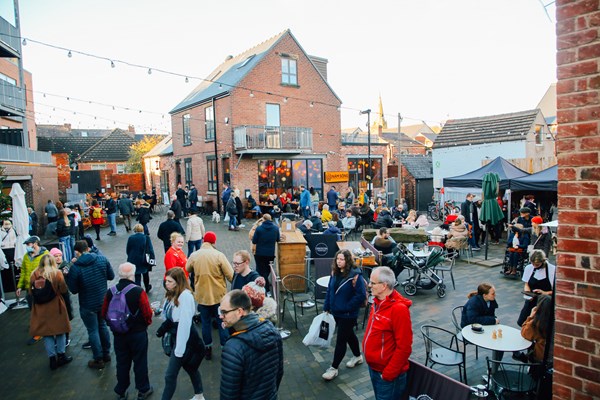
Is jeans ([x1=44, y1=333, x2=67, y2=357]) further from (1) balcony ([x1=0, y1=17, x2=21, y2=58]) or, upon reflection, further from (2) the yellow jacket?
(1) balcony ([x1=0, y1=17, x2=21, y2=58])

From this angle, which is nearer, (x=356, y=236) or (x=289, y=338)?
(x=289, y=338)

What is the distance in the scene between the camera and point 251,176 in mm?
21891

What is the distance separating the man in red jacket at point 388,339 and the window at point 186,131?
2413 centimetres

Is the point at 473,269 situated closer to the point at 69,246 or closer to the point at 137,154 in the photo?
the point at 69,246

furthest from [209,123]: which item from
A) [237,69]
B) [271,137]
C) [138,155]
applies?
[138,155]

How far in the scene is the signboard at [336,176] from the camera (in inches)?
953

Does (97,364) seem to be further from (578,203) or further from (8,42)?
(8,42)

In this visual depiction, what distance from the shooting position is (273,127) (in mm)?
21500

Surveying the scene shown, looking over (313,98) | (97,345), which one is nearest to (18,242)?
(97,345)

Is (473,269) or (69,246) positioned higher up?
(69,246)

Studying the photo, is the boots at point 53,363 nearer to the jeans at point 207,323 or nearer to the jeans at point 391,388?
the jeans at point 207,323

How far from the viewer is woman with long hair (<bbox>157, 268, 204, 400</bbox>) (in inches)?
170

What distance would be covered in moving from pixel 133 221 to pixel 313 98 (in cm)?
1230

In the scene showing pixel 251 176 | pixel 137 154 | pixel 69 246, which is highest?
pixel 137 154
